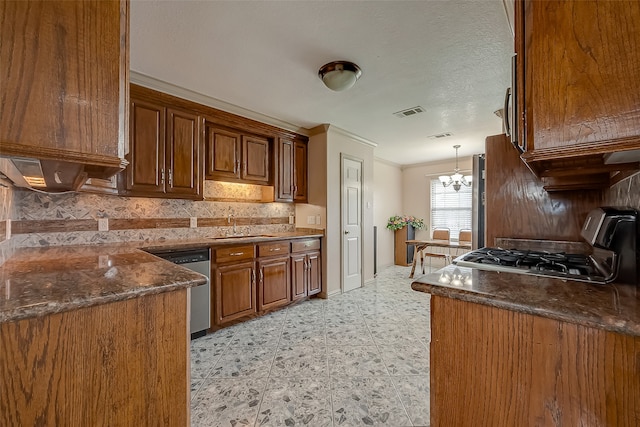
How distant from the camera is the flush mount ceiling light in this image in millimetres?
2260

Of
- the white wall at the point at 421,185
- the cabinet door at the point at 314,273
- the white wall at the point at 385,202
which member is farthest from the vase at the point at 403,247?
the cabinet door at the point at 314,273

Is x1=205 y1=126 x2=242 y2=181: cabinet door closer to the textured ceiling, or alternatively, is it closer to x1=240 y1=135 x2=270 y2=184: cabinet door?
x1=240 y1=135 x2=270 y2=184: cabinet door

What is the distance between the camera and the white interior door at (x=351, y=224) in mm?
4078

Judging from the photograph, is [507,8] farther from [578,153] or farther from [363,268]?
[363,268]

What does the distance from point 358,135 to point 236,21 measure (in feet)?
8.94

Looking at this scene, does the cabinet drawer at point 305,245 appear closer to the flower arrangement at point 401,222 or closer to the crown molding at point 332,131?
the crown molding at point 332,131

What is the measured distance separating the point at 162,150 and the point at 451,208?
5586 millimetres

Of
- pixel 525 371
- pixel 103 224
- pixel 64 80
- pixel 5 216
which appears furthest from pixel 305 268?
pixel 64 80

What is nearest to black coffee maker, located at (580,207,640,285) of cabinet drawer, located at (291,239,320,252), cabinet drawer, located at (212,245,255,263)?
cabinet drawer, located at (212,245,255,263)

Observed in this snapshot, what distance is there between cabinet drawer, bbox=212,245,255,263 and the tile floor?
2.42 ft

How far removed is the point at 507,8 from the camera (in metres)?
1.61

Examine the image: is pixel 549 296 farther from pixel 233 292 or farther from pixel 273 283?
pixel 273 283

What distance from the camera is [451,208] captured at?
597 cm

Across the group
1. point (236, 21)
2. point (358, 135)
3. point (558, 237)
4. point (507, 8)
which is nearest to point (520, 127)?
point (507, 8)
